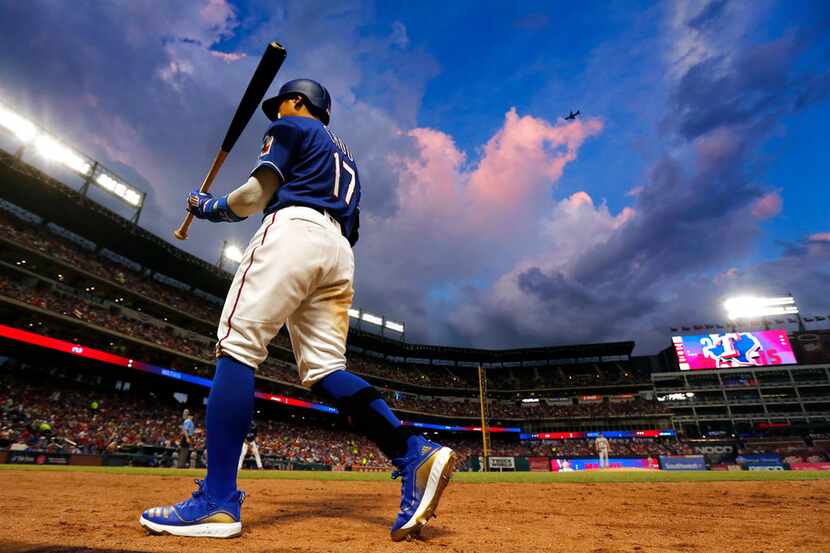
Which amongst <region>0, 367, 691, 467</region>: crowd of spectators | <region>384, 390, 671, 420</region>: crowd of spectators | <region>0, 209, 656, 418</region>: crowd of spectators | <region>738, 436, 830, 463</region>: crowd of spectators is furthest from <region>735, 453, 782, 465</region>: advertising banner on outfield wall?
<region>0, 209, 656, 418</region>: crowd of spectators

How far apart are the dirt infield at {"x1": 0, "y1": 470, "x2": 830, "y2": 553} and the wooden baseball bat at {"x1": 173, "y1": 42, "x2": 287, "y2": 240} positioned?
1823 mm

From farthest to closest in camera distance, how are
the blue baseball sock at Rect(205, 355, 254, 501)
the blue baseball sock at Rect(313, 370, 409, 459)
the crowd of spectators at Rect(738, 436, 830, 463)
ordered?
the crowd of spectators at Rect(738, 436, 830, 463)
the blue baseball sock at Rect(313, 370, 409, 459)
the blue baseball sock at Rect(205, 355, 254, 501)

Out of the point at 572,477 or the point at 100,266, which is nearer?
the point at 572,477

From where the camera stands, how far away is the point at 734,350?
48.2 m

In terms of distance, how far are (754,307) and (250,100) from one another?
61558 mm

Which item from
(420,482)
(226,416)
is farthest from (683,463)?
(226,416)

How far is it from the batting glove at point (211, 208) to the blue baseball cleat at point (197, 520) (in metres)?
1.33

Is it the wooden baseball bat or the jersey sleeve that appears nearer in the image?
the jersey sleeve

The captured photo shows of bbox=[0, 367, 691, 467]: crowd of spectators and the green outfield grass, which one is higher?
bbox=[0, 367, 691, 467]: crowd of spectators

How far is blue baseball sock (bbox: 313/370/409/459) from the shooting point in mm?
2104

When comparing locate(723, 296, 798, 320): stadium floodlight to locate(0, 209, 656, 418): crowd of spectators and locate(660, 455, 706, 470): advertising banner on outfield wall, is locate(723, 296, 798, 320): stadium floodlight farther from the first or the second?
locate(660, 455, 706, 470): advertising banner on outfield wall

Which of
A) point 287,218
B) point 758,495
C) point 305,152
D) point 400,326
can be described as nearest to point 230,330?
point 287,218

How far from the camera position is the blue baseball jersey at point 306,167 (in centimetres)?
228

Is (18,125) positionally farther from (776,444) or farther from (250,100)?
(776,444)
